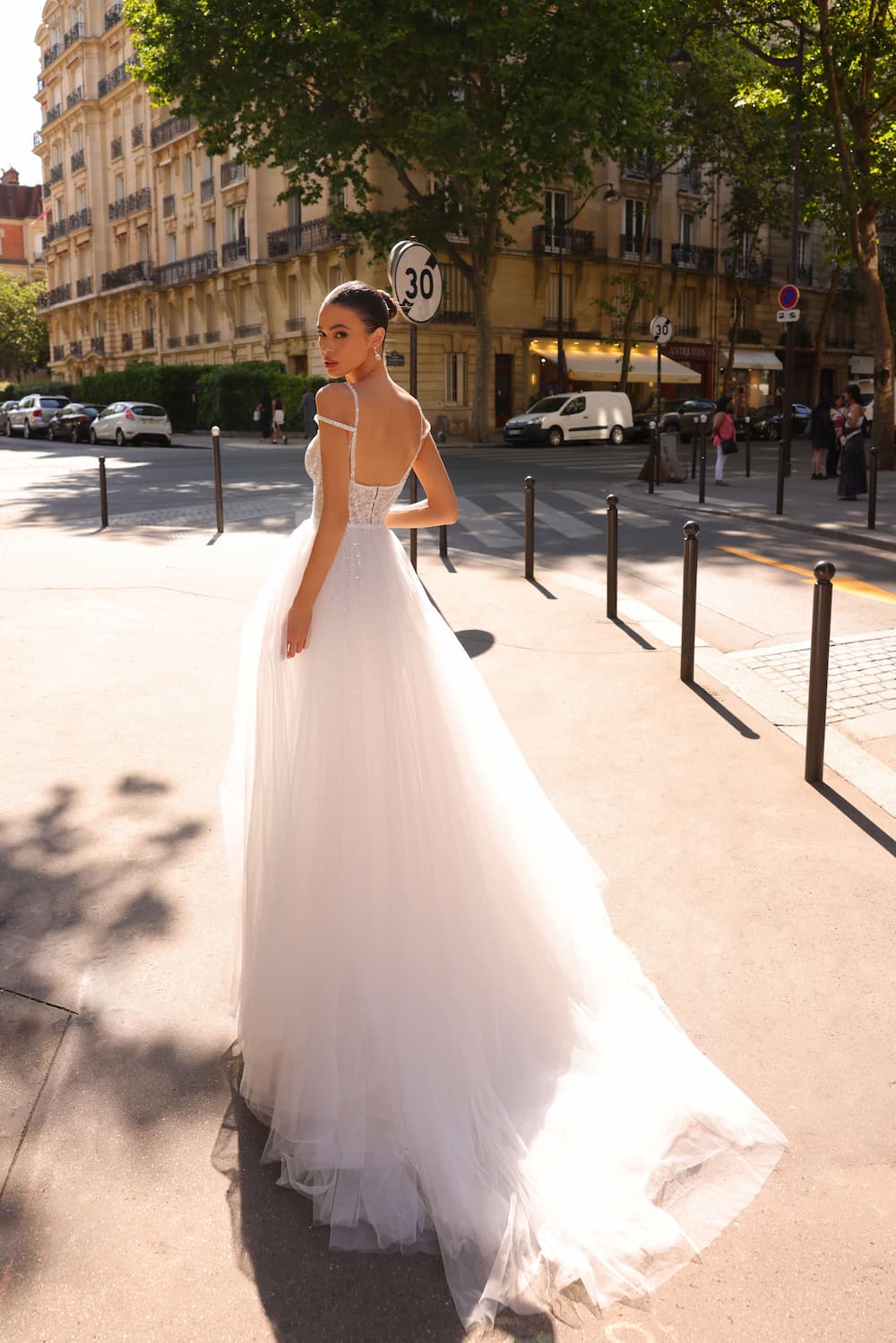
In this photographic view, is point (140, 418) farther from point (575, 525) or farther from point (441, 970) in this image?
point (441, 970)

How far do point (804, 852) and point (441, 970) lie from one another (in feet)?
7.20

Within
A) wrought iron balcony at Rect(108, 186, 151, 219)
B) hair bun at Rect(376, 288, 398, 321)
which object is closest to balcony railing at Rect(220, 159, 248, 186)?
wrought iron balcony at Rect(108, 186, 151, 219)

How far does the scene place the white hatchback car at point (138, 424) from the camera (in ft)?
116

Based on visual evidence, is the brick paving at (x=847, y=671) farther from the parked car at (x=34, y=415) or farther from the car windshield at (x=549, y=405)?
the parked car at (x=34, y=415)

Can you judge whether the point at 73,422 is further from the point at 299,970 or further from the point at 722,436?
the point at 299,970

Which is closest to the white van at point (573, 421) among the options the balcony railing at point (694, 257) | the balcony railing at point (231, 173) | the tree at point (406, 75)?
the tree at point (406, 75)

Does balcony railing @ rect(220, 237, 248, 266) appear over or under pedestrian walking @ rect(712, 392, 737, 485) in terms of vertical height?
over

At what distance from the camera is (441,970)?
268cm

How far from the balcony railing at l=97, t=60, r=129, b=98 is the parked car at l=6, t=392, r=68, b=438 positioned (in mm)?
19207

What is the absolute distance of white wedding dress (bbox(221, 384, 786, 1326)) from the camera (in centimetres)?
233

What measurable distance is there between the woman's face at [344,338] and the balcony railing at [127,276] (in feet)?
176

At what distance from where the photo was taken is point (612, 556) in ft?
27.7

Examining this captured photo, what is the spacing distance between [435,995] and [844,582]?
8611mm

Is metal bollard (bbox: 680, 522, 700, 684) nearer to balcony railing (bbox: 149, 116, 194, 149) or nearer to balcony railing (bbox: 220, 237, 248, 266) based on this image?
balcony railing (bbox: 220, 237, 248, 266)
